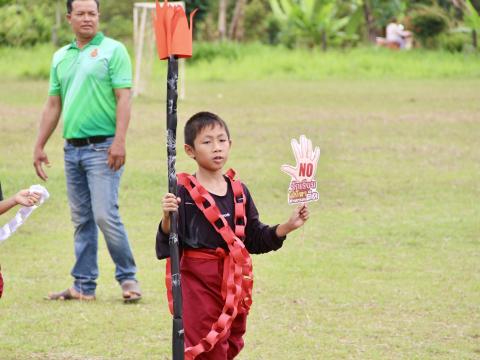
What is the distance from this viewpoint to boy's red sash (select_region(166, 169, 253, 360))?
486 cm

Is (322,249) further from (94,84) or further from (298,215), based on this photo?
(298,215)

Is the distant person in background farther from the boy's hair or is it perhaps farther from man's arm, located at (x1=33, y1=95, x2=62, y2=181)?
the boy's hair

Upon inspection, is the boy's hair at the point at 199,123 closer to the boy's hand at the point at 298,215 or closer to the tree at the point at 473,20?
the boy's hand at the point at 298,215

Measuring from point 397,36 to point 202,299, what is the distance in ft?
Result: 120

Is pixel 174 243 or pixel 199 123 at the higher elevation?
pixel 199 123

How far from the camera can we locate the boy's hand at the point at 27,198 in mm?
4805

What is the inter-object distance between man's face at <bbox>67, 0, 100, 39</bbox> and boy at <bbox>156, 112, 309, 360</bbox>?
2372 mm

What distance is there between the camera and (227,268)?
16.1 feet

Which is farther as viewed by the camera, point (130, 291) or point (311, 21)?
point (311, 21)

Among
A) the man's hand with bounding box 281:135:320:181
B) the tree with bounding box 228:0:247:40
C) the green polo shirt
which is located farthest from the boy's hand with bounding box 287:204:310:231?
the tree with bounding box 228:0:247:40

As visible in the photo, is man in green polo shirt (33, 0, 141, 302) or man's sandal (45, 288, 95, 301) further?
man's sandal (45, 288, 95, 301)

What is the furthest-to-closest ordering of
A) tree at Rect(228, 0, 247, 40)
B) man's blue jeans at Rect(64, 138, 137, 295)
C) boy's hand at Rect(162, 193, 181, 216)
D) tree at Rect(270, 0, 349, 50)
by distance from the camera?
tree at Rect(228, 0, 247, 40) < tree at Rect(270, 0, 349, 50) < man's blue jeans at Rect(64, 138, 137, 295) < boy's hand at Rect(162, 193, 181, 216)

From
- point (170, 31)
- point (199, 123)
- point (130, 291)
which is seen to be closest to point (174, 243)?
point (199, 123)

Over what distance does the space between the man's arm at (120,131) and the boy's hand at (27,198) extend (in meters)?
Answer: 2.31
